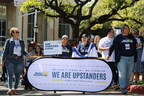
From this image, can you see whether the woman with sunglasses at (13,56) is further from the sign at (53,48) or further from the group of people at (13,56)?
the sign at (53,48)

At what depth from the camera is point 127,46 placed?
848 centimetres

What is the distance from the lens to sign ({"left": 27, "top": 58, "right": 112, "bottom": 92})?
8.39 m

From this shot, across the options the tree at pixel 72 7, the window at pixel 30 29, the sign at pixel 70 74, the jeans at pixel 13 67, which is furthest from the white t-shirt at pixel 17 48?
the window at pixel 30 29

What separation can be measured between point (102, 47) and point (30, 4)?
14.6 meters

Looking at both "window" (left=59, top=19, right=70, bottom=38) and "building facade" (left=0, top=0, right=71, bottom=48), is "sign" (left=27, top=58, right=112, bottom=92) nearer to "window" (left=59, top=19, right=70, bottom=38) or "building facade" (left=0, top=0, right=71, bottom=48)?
"building facade" (left=0, top=0, right=71, bottom=48)

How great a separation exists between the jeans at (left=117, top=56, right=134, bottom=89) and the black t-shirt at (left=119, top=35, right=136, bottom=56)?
0.38ft

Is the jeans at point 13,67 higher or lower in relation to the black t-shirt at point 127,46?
lower

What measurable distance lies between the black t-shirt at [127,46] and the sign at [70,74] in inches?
24.8

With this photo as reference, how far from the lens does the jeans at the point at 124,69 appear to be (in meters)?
8.35

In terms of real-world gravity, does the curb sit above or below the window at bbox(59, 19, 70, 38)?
below

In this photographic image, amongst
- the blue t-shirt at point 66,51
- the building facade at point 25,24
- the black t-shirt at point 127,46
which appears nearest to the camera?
the black t-shirt at point 127,46

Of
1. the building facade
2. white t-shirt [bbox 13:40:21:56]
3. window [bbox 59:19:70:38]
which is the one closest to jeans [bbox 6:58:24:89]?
white t-shirt [bbox 13:40:21:56]

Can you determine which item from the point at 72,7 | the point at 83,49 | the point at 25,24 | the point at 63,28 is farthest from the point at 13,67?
the point at 63,28

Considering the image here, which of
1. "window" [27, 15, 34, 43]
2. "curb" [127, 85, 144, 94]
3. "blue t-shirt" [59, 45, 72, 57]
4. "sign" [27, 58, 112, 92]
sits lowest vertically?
"curb" [127, 85, 144, 94]
